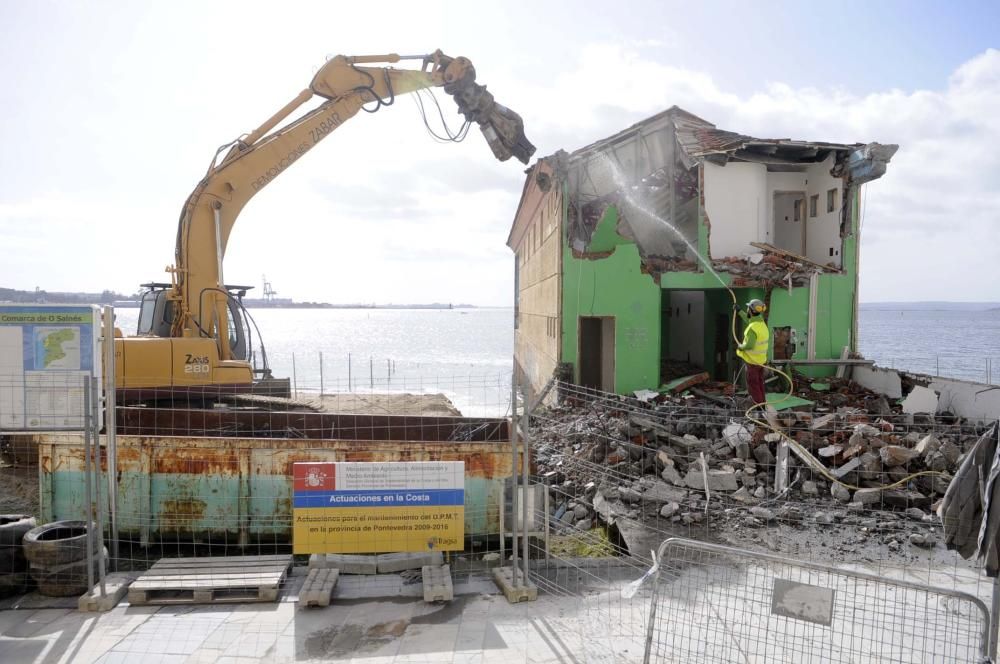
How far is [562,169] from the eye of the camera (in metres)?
17.9

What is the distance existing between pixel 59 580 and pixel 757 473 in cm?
975

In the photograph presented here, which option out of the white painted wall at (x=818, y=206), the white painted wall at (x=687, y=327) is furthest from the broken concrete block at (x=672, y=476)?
the white painted wall at (x=687, y=327)

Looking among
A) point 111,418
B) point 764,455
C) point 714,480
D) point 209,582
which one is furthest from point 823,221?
point 111,418

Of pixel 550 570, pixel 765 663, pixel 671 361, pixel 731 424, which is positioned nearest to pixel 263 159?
pixel 550 570

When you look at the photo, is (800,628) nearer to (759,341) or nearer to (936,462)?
(936,462)

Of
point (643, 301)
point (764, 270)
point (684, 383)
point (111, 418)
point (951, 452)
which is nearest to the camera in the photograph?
point (111, 418)

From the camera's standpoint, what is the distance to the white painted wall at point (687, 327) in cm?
2275

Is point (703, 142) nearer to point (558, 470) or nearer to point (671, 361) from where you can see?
point (671, 361)

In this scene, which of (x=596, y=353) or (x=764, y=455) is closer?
(x=764, y=455)

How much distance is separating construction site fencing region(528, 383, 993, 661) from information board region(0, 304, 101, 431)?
5.24 meters

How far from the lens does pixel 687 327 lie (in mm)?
23844

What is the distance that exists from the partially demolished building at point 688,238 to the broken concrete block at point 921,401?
310 cm

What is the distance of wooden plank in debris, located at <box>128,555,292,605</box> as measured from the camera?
6.71m

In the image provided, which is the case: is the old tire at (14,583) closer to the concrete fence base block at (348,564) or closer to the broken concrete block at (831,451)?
the concrete fence base block at (348,564)
